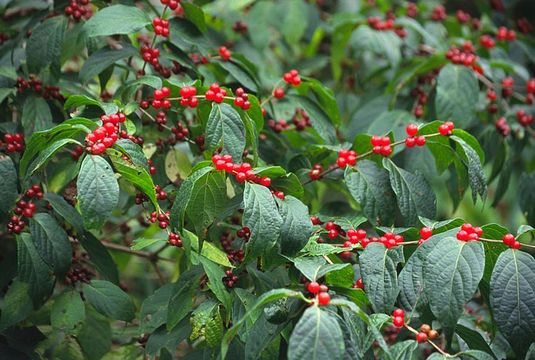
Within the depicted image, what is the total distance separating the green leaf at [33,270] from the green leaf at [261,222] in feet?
1.79

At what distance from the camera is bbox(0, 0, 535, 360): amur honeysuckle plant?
1.32 m

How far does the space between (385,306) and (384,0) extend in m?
1.91

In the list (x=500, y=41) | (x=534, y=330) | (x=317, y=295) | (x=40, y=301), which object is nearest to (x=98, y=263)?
(x=40, y=301)

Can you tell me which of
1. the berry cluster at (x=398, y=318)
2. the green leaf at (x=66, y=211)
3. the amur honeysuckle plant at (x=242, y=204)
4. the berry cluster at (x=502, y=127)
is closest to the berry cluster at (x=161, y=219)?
the amur honeysuckle plant at (x=242, y=204)

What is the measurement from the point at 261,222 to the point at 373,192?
0.41 meters

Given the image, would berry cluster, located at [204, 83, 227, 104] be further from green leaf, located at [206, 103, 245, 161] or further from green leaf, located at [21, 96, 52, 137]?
green leaf, located at [21, 96, 52, 137]

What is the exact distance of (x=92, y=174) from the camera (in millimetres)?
1304

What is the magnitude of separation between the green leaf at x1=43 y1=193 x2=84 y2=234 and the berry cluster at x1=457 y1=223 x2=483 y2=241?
868mm

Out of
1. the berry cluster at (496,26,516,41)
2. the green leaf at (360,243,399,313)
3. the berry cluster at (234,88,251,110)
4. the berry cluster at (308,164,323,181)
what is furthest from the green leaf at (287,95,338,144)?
the berry cluster at (496,26,516,41)

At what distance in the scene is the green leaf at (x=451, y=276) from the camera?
128 centimetres

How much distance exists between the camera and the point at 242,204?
4.92 feet

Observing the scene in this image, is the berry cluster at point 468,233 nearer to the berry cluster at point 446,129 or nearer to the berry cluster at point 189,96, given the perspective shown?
the berry cluster at point 446,129

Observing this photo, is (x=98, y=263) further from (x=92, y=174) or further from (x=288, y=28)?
(x=288, y=28)

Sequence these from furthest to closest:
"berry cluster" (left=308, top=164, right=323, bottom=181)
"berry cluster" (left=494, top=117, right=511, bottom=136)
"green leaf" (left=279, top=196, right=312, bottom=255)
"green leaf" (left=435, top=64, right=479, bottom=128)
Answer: "berry cluster" (left=494, top=117, right=511, bottom=136) < "green leaf" (left=435, top=64, right=479, bottom=128) < "berry cluster" (left=308, top=164, right=323, bottom=181) < "green leaf" (left=279, top=196, right=312, bottom=255)
